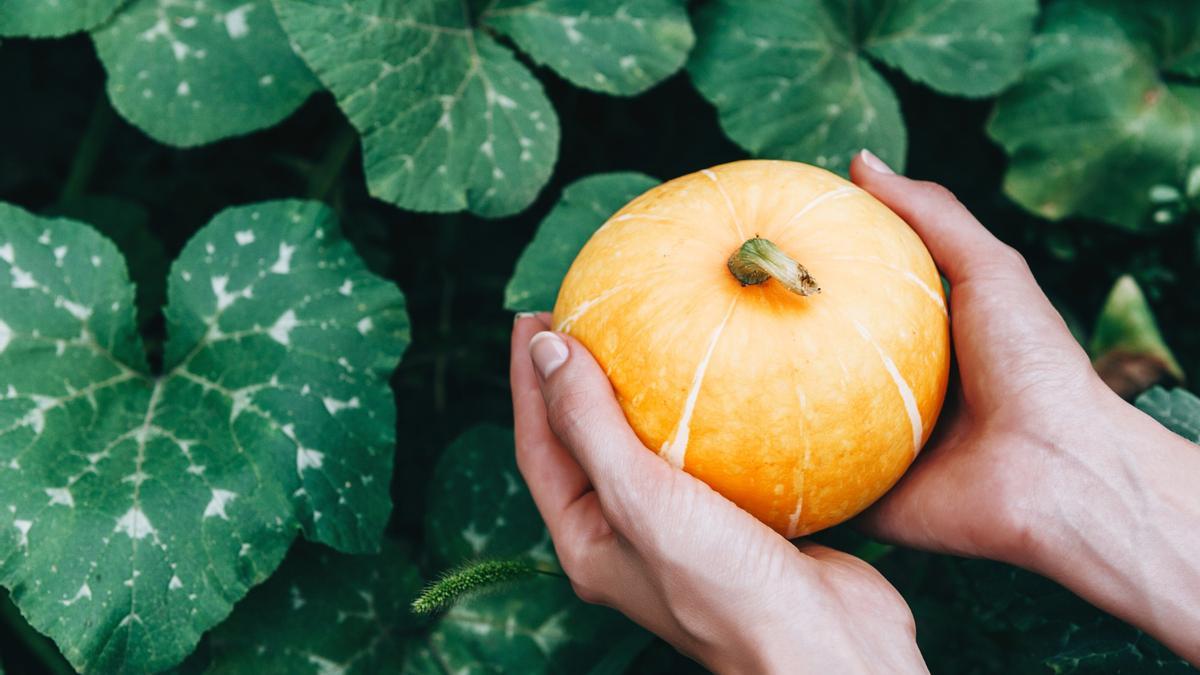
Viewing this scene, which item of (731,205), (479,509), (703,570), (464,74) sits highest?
(731,205)

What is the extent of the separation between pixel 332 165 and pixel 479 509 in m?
0.85

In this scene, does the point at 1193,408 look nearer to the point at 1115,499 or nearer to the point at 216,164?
the point at 1115,499

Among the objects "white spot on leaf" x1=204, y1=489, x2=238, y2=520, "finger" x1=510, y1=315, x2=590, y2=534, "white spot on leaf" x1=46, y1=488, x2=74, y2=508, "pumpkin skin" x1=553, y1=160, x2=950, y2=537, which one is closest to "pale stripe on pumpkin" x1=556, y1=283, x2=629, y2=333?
"pumpkin skin" x1=553, y1=160, x2=950, y2=537

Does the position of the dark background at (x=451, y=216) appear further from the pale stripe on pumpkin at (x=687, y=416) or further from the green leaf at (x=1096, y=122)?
the pale stripe on pumpkin at (x=687, y=416)

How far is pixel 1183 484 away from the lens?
1322 mm

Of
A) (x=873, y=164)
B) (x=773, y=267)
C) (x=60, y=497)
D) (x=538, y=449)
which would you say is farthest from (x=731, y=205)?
(x=60, y=497)

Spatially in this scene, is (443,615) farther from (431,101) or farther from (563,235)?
(431,101)

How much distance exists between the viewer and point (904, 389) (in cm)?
130

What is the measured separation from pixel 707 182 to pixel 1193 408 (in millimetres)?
1044

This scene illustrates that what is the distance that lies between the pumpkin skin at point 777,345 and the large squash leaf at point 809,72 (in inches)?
22.8

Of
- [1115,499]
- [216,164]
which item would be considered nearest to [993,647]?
[1115,499]

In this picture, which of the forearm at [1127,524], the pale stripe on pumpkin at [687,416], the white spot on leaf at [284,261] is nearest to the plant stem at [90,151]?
the white spot on leaf at [284,261]

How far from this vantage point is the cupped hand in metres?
1.33

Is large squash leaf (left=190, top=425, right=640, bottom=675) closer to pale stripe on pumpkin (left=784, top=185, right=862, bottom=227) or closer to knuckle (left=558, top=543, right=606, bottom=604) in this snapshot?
knuckle (left=558, top=543, right=606, bottom=604)
